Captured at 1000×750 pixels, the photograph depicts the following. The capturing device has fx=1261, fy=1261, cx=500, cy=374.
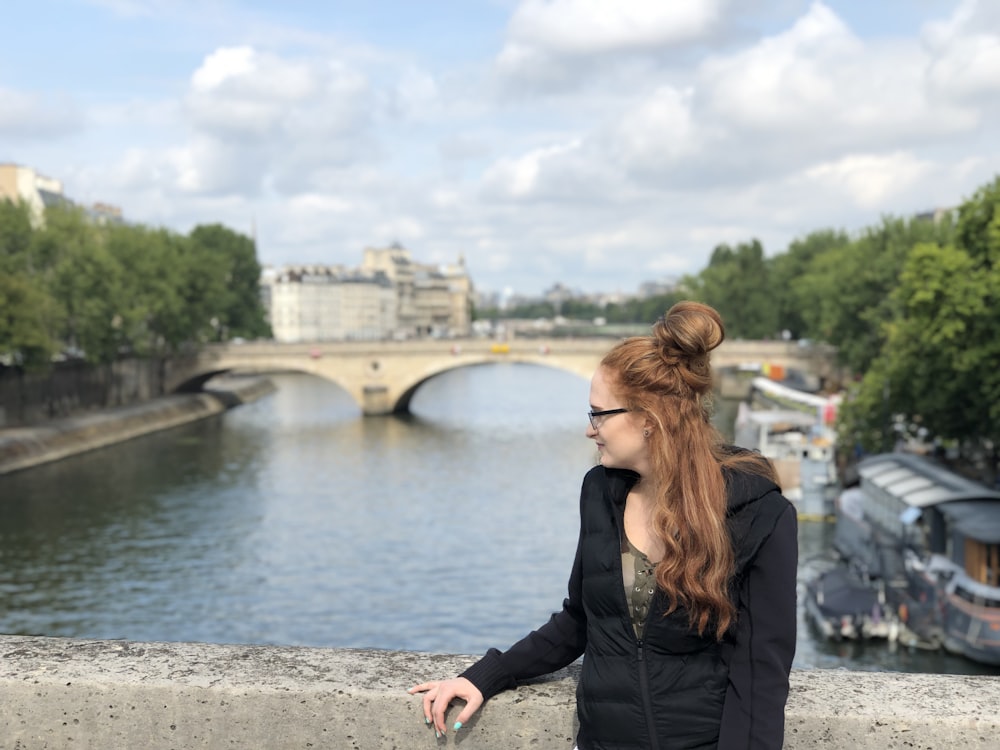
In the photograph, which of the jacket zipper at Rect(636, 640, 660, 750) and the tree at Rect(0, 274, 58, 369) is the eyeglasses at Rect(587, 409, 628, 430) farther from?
the tree at Rect(0, 274, 58, 369)

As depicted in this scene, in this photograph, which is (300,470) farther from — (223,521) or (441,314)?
(441,314)

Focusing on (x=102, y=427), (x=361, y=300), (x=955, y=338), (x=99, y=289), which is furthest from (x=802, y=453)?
(x=361, y=300)

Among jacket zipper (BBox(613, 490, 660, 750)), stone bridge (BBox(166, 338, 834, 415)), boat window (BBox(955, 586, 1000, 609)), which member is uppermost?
jacket zipper (BBox(613, 490, 660, 750))

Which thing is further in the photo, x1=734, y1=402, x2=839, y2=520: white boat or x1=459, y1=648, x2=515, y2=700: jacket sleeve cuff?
x1=734, y1=402, x2=839, y2=520: white boat

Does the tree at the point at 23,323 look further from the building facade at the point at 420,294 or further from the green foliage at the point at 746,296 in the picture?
the building facade at the point at 420,294

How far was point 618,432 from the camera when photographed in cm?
270

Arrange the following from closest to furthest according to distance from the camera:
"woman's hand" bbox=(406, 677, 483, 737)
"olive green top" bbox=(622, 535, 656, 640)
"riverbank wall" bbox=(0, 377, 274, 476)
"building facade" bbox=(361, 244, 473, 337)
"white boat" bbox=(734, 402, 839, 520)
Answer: "olive green top" bbox=(622, 535, 656, 640), "woman's hand" bbox=(406, 677, 483, 737), "white boat" bbox=(734, 402, 839, 520), "riverbank wall" bbox=(0, 377, 274, 476), "building facade" bbox=(361, 244, 473, 337)

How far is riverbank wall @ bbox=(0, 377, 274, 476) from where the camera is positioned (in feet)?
125

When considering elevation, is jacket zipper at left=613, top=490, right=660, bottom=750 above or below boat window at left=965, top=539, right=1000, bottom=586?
above

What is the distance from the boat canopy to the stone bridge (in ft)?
97.0

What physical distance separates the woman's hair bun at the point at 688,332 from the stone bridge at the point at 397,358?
54.1 m

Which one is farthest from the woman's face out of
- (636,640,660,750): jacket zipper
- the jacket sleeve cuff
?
the jacket sleeve cuff

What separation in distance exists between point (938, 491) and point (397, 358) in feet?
128

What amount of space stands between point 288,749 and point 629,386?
131 cm
